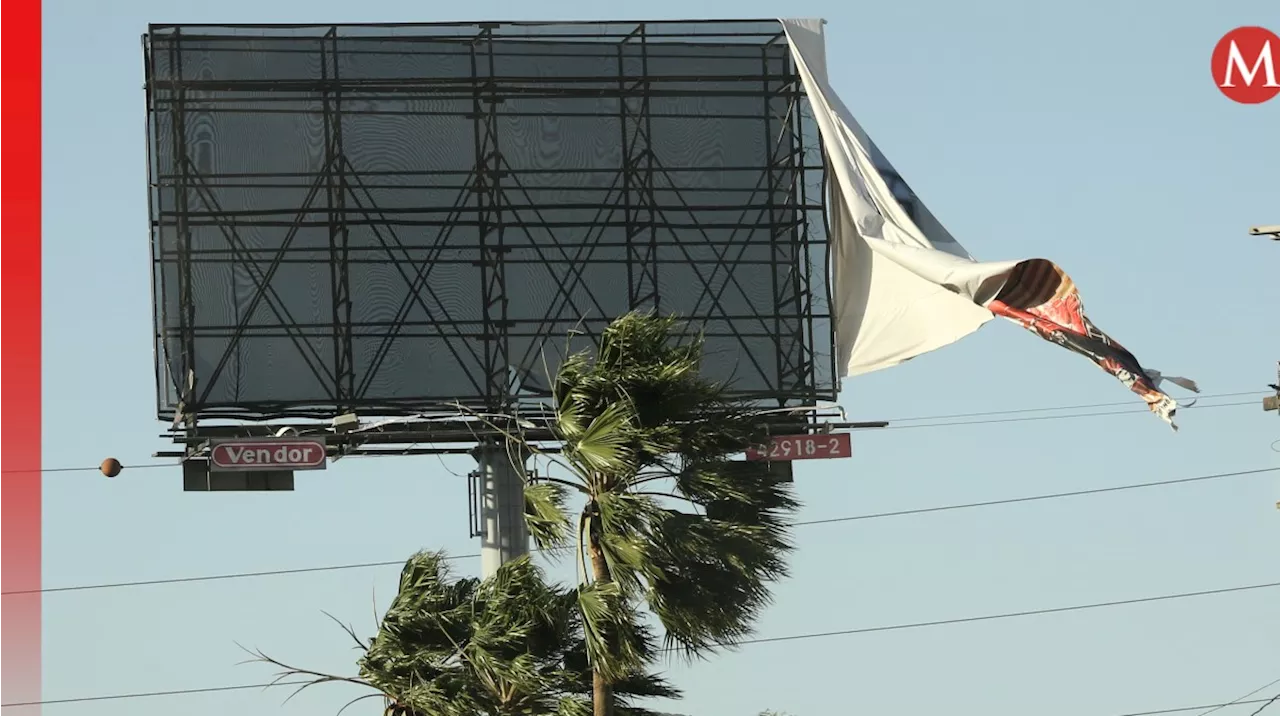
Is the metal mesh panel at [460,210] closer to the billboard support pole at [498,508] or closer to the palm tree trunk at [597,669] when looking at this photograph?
the billboard support pole at [498,508]

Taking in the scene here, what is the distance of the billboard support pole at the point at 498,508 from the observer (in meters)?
33.6

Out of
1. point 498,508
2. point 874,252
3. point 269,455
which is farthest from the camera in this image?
point 874,252

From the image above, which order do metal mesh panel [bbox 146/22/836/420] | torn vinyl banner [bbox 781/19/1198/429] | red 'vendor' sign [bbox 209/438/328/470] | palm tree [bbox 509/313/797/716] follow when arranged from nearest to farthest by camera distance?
1. palm tree [bbox 509/313/797/716]
2. red 'vendor' sign [bbox 209/438/328/470]
3. torn vinyl banner [bbox 781/19/1198/429]
4. metal mesh panel [bbox 146/22/836/420]

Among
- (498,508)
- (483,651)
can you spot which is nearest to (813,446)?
(498,508)

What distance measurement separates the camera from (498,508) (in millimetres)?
33750

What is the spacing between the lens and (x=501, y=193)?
Result: 34031 mm

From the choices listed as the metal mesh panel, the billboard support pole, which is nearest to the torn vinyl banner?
the metal mesh panel

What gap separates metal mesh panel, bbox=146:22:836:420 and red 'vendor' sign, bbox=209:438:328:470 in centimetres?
61

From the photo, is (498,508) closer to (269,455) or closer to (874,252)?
(269,455)

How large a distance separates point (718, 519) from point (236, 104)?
45.7 feet

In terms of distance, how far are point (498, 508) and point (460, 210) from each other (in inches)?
159

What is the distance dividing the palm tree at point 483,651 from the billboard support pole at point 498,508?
8.67 metres

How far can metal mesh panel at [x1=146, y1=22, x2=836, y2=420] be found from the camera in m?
33.6

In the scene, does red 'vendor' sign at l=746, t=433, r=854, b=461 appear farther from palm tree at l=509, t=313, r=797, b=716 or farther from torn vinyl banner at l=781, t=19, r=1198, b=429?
palm tree at l=509, t=313, r=797, b=716
